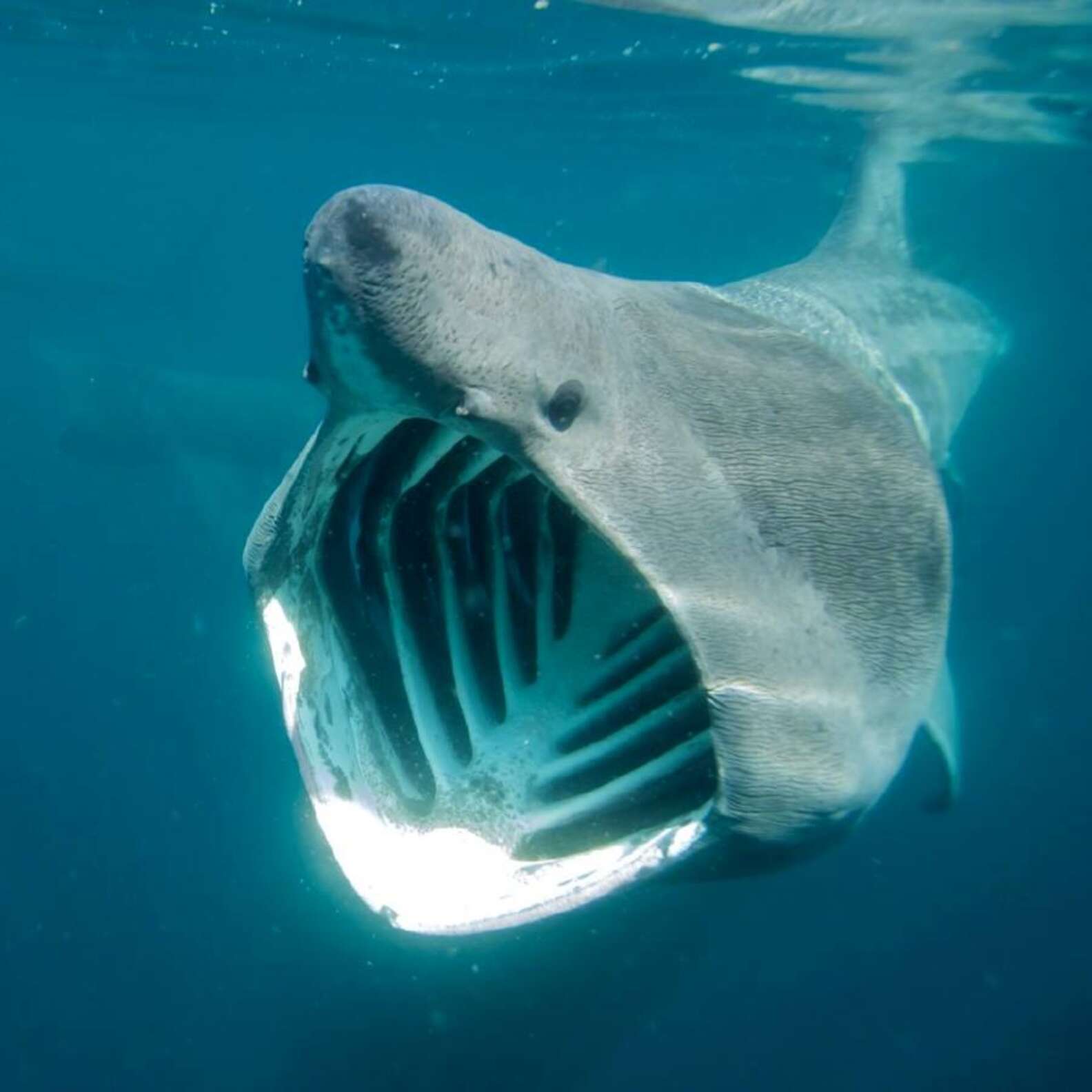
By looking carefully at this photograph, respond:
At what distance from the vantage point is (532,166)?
25.3 meters

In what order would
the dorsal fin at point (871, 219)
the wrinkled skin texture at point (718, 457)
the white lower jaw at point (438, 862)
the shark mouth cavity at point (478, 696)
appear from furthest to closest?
the dorsal fin at point (871, 219), the shark mouth cavity at point (478, 696), the white lower jaw at point (438, 862), the wrinkled skin texture at point (718, 457)

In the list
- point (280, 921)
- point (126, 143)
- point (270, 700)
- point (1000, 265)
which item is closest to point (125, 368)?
point (270, 700)

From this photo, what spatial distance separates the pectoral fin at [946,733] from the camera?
4.23 meters

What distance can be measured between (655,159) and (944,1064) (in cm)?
1876

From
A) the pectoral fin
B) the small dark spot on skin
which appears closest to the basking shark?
the small dark spot on skin

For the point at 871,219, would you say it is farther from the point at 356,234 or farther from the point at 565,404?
the point at 356,234

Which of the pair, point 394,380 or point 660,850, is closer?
point 394,380

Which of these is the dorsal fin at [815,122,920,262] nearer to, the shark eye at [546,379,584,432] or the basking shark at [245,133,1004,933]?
the basking shark at [245,133,1004,933]

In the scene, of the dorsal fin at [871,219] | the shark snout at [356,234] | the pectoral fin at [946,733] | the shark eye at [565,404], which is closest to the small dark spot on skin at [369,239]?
the shark snout at [356,234]

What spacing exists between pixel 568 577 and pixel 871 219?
7.89 metres

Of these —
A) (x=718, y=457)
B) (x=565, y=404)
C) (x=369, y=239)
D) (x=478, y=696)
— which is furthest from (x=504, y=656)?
(x=369, y=239)

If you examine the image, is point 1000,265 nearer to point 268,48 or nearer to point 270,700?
point 268,48

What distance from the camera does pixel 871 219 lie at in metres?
9.80

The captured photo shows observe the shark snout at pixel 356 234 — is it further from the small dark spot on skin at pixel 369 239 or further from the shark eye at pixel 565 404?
the shark eye at pixel 565 404
